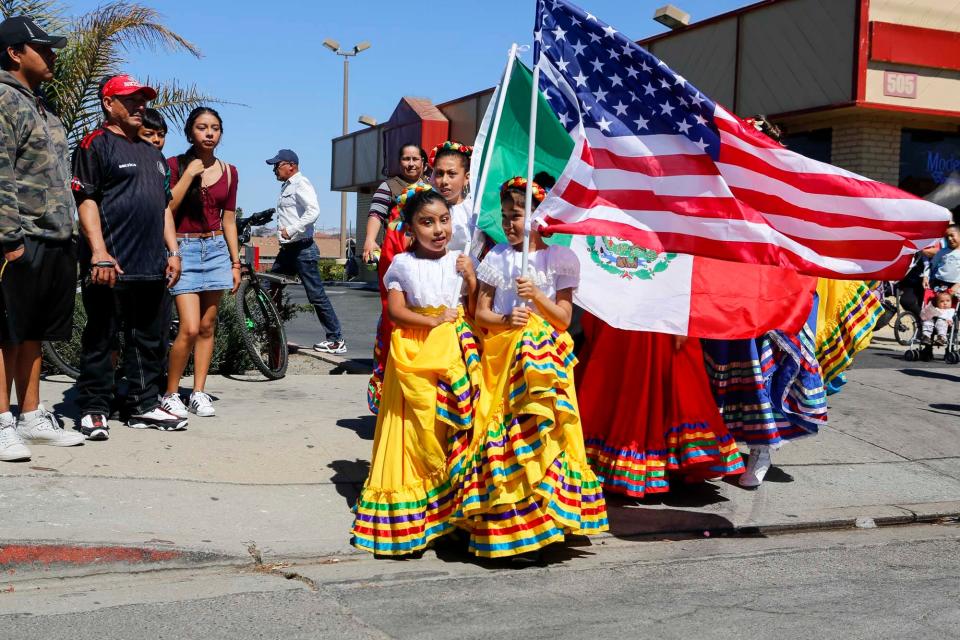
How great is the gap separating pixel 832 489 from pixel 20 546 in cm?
455

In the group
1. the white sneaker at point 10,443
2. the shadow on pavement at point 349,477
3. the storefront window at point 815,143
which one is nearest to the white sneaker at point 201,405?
the shadow on pavement at point 349,477

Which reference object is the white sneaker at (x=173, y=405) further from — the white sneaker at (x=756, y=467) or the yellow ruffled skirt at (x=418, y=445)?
the white sneaker at (x=756, y=467)

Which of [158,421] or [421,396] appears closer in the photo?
[421,396]

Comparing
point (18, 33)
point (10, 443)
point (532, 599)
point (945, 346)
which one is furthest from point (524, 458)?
point (945, 346)

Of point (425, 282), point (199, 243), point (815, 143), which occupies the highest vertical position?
point (815, 143)

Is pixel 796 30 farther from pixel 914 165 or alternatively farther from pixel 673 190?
pixel 673 190

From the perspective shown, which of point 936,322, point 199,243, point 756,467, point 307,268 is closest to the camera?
point 756,467

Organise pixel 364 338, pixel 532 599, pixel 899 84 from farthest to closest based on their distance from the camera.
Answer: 1. pixel 899 84
2. pixel 364 338
3. pixel 532 599

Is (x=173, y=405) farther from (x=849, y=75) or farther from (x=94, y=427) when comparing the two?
(x=849, y=75)

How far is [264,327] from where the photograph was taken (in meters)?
8.81

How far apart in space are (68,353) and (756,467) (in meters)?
A: 5.17

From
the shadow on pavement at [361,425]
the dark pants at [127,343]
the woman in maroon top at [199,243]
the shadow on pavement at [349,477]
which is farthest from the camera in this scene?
the shadow on pavement at [361,425]

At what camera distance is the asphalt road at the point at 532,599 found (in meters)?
3.84

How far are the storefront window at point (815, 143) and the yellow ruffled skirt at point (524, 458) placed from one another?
13627 millimetres
